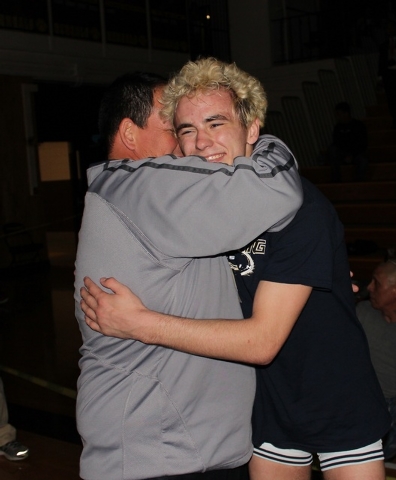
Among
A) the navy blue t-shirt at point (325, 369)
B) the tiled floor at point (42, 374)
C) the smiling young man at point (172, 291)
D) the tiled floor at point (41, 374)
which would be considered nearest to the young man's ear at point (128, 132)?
the smiling young man at point (172, 291)

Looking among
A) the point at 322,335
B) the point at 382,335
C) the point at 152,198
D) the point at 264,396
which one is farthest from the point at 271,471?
the point at 382,335

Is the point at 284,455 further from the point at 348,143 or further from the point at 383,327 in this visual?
the point at 348,143

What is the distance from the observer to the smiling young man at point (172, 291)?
150cm

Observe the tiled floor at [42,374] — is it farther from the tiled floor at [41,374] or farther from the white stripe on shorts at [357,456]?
the white stripe on shorts at [357,456]

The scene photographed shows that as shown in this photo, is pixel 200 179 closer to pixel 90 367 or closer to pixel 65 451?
pixel 90 367

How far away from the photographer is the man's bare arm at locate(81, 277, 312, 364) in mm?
1528

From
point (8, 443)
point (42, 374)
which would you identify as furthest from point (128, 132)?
point (42, 374)

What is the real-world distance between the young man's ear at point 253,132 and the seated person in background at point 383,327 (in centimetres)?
193

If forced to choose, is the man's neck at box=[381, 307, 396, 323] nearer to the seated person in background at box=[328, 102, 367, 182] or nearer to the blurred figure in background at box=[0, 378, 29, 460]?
the blurred figure in background at box=[0, 378, 29, 460]

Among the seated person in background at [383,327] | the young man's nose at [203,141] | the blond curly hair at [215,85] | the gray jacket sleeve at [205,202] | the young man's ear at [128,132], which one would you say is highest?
the blond curly hair at [215,85]

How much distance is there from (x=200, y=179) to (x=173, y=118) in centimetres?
38

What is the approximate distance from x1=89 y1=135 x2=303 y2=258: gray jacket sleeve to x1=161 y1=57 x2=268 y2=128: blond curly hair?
278mm

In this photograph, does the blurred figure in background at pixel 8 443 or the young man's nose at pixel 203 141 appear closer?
the young man's nose at pixel 203 141

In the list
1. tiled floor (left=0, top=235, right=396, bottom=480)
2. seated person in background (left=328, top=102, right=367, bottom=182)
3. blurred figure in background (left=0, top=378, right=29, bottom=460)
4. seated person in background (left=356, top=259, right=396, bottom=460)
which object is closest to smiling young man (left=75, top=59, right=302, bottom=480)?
tiled floor (left=0, top=235, right=396, bottom=480)
